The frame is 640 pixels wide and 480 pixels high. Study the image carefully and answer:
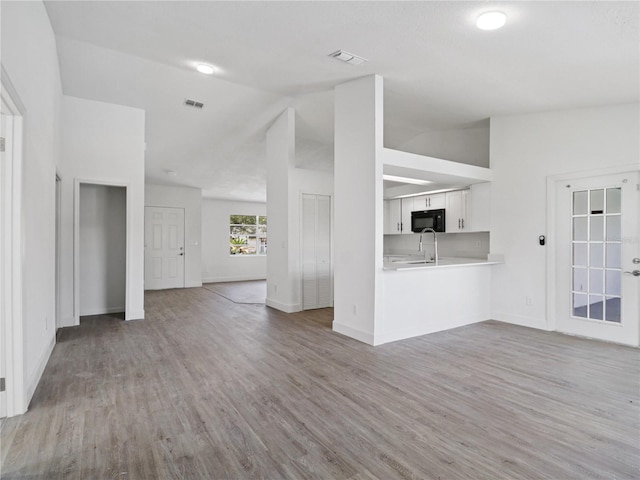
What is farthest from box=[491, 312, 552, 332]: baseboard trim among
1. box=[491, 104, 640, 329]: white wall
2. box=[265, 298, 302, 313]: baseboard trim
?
box=[265, 298, 302, 313]: baseboard trim

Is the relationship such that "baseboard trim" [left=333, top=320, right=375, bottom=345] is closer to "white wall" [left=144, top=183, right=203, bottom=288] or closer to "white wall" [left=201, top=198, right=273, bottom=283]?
"white wall" [left=144, top=183, right=203, bottom=288]

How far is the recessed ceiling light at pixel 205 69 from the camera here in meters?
4.06

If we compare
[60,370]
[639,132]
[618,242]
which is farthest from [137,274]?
[639,132]

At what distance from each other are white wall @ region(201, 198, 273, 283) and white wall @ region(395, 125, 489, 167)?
6.13 metres

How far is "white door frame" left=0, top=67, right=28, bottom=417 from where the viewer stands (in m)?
2.35

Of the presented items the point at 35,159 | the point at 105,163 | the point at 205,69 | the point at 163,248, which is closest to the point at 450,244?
the point at 205,69

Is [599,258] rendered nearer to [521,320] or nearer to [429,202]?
[521,320]

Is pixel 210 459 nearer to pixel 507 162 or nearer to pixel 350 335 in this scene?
pixel 350 335

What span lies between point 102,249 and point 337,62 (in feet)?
15.0

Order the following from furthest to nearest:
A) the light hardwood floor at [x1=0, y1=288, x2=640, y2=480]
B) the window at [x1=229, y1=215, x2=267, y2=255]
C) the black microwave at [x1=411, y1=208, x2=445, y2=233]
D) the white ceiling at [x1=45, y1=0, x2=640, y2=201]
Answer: the window at [x1=229, y1=215, x2=267, y2=255] < the black microwave at [x1=411, y1=208, x2=445, y2=233] < the white ceiling at [x1=45, y1=0, x2=640, y2=201] < the light hardwood floor at [x1=0, y1=288, x2=640, y2=480]

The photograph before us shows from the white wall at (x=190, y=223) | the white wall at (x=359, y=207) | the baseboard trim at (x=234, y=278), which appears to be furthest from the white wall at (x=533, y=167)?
the baseboard trim at (x=234, y=278)

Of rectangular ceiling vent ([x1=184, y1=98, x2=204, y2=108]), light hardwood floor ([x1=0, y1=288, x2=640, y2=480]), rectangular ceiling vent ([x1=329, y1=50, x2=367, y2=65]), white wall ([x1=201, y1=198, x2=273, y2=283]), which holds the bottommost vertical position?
light hardwood floor ([x1=0, y1=288, x2=640, y2=480])

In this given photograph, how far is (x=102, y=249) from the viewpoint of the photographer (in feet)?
18.2

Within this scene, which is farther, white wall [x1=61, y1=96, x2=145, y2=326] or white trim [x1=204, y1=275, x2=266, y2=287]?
white trim [x1=204, y1=275, x2=266, y2=287]
